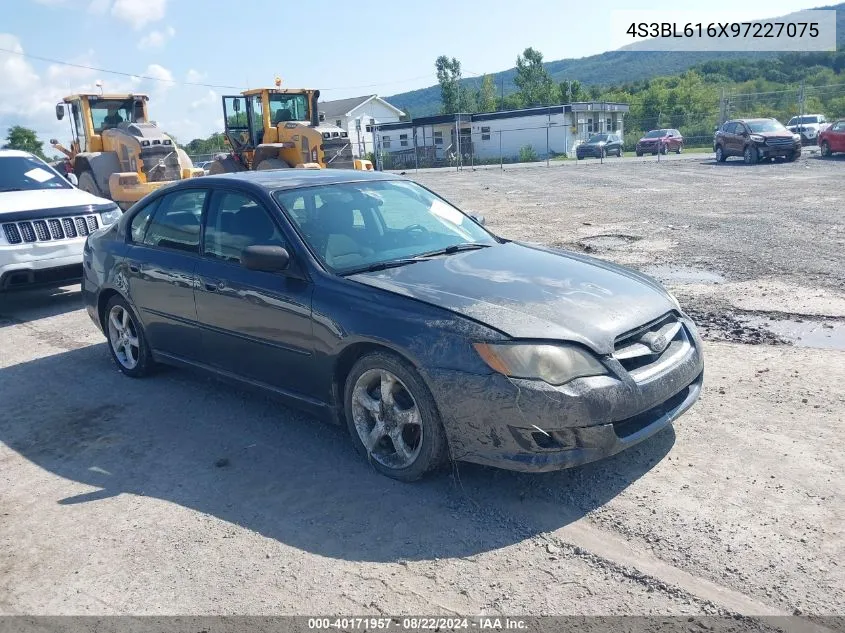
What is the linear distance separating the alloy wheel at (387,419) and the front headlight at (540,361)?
560 millimetres

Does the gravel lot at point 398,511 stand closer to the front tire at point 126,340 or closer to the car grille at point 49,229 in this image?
the front tire at point 126,340

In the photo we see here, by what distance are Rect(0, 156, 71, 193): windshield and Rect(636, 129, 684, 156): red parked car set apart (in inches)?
1500

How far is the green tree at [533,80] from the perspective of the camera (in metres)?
86.4

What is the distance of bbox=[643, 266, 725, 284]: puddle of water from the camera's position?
8.52 meters

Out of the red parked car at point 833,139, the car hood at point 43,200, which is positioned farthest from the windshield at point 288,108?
the red parked car at point 833,139

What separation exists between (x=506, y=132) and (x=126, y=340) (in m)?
53.5

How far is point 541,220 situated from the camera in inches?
574

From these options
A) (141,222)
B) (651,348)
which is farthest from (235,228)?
(651,348)

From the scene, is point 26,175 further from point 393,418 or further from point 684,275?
point 684,275

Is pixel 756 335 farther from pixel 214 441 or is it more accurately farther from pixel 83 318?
pixel 83 318

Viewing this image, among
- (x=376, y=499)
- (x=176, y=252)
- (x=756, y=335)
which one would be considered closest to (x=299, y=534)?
(x=376, y=499)

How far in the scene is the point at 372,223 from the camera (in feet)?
16.3

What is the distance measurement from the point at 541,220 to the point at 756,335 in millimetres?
8492

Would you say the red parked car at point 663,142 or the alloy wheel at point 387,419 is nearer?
the alloy wheel at point 387,419
